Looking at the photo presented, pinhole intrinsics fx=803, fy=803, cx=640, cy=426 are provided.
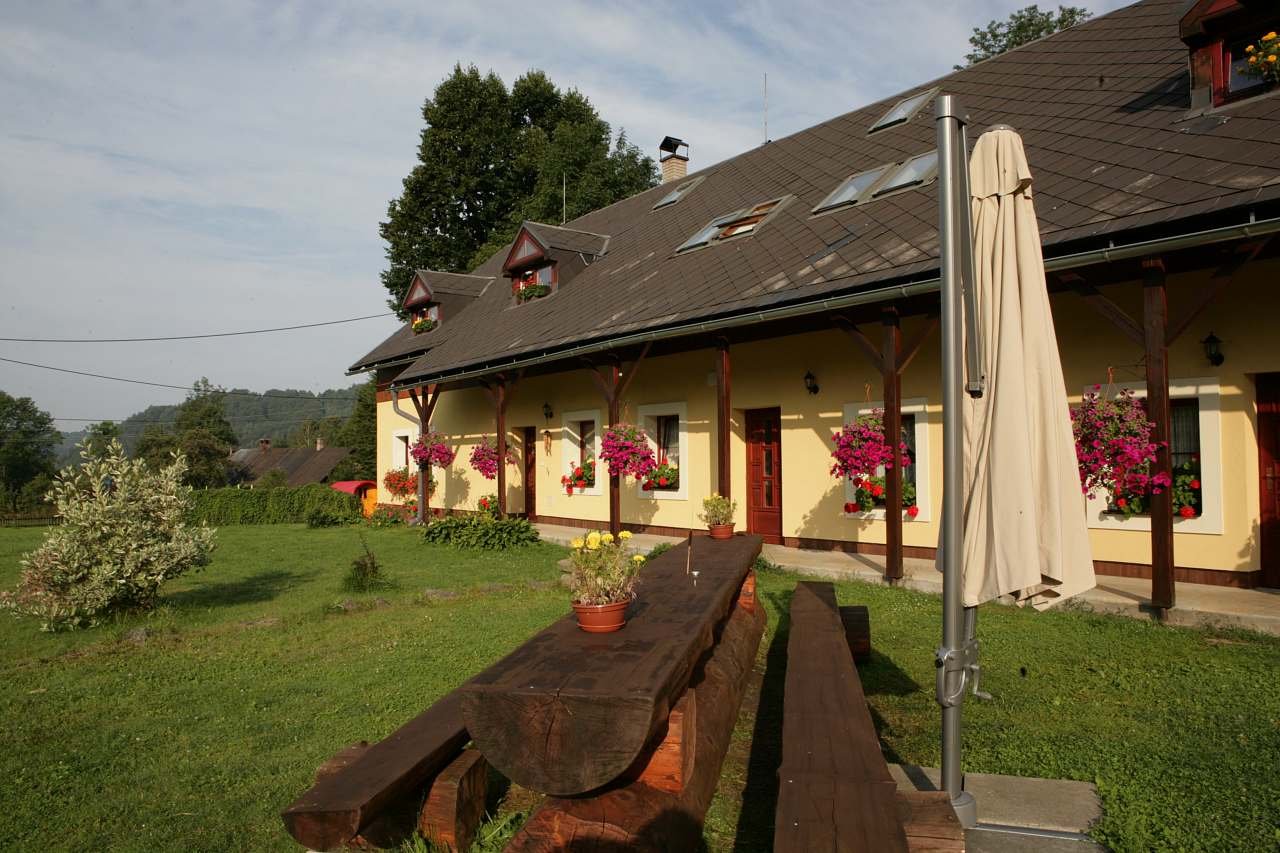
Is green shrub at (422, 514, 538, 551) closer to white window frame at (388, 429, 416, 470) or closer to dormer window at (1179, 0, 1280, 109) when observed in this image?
white window frame at (388, 429, 416, 470)

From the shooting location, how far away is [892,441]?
8039 millimetres

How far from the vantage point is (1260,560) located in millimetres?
6906

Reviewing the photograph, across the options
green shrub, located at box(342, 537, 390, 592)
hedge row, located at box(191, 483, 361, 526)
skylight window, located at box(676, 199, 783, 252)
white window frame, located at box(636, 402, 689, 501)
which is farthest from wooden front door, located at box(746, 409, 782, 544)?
hedge row, located at box(191, 483, 361, 526)

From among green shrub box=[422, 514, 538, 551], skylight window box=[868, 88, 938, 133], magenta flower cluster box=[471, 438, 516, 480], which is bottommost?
green shrub box=[422, 514, 538, 551]

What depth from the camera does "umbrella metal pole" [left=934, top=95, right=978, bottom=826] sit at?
2643 mm

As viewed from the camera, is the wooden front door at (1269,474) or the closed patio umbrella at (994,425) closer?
the closed patio umbrella at (994,425)

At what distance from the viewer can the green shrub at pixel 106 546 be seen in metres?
7.00

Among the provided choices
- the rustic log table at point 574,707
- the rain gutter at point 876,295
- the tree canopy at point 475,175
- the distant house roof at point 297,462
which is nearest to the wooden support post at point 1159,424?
the rain gutter at point 876,295

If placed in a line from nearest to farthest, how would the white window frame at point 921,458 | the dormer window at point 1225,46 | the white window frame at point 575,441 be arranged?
the dormer window at point 1225,46, the white window frame at point 921,458, the white window frame at point 575,441

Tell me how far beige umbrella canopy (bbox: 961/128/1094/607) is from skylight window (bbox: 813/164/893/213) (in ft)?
24.8

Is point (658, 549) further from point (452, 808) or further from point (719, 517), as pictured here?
point (452, 808)

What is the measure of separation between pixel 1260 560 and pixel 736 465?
6054mm

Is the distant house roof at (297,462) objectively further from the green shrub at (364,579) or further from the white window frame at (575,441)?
the green shrub at (364,579)

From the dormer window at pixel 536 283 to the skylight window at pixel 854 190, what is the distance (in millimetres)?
6459
